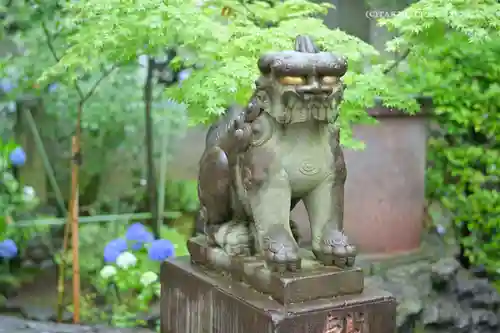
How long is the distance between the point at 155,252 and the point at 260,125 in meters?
1.75

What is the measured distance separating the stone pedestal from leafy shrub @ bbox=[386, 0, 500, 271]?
168 cm

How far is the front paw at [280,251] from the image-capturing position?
216 cm

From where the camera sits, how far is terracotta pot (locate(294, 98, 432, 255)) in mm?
4887

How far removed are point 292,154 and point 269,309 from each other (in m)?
0.53

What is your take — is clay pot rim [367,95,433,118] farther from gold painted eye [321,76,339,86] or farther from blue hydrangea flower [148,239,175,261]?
gold painted eye [321,76,339,86]

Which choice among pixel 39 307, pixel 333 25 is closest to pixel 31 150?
pixel 39 307

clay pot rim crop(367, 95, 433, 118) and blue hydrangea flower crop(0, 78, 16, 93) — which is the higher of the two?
blue hydrangea flower crop(0, 78, 16, 93)

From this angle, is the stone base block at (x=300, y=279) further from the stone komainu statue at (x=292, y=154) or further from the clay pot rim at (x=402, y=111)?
the clay pot rim at (x=402, y=111)

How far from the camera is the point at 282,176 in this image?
7.18 feet

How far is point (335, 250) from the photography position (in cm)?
222

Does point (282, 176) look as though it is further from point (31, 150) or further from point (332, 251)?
point (31, 150)

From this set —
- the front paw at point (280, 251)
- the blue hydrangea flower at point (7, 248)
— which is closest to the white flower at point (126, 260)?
the blue hydrangea flower at point (7, 248)

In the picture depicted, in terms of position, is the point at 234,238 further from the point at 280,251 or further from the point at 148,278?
the point at 148,278

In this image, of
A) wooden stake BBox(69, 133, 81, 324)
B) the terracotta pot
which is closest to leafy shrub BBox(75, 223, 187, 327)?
wooden stake BBox(69, 133, 81, 324)
